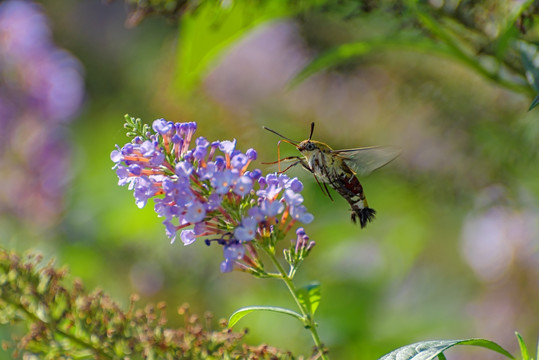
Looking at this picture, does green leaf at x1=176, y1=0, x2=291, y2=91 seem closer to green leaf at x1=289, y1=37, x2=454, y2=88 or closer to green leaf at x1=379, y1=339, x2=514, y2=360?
green leaf at x1=289, y1=37, x2=454, y2=88

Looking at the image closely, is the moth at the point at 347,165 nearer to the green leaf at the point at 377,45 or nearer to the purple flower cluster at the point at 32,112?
the green leaf at the point at 377,45

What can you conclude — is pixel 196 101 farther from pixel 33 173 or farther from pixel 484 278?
pixel 484 278

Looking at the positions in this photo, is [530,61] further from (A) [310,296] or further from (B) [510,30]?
(A) [310,296]

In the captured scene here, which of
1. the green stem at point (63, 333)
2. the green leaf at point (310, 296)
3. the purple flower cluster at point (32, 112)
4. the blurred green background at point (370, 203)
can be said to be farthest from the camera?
the purple flower cluster at point (32, 112)

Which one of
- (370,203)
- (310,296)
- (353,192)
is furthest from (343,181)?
(370,203)

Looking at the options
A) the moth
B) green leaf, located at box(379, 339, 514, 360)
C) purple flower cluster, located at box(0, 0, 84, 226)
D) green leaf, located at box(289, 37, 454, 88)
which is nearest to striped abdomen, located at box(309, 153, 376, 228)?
the moth

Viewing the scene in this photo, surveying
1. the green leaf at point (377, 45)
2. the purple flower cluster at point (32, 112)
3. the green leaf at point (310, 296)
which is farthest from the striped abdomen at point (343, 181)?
the purple flower cluster at point (32, 112)
